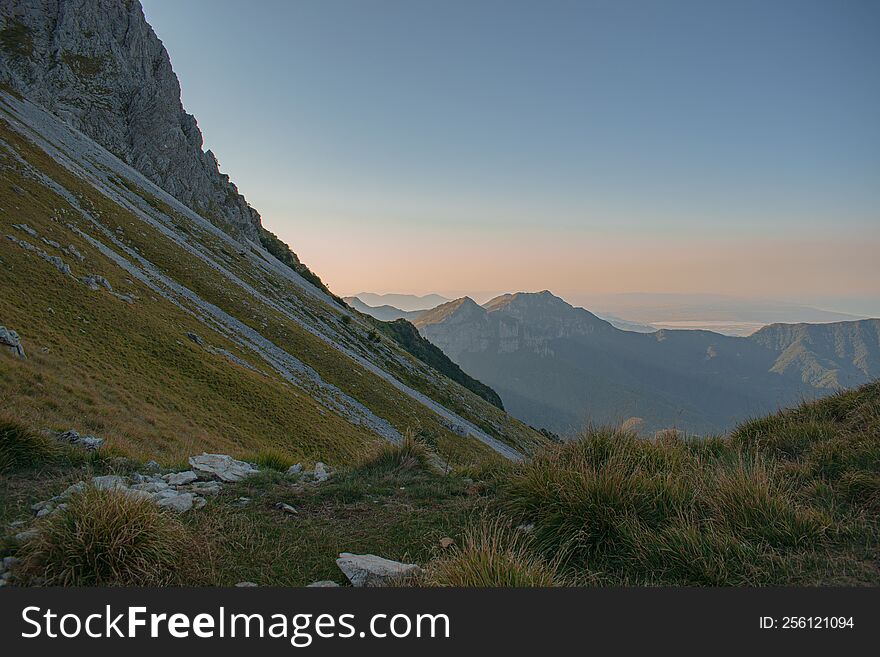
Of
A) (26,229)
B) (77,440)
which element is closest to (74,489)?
(77,440)

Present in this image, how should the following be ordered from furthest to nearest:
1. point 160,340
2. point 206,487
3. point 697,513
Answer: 1. point 160,340
2. point 206,487
3. point 697,513

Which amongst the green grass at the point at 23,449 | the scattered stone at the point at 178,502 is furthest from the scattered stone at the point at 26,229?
the scattered stone at the point at 178,502

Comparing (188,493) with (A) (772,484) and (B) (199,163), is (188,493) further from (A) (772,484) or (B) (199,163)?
(B) (199,163)

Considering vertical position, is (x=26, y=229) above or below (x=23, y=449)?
above

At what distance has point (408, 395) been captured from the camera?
61.0m

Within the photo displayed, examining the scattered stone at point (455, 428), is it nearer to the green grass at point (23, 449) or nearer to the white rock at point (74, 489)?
the green grass at point (23, 449)

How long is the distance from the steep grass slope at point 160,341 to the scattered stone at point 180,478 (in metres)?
3.49

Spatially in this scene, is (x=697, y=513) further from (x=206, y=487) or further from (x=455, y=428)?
(x=455, y=428)

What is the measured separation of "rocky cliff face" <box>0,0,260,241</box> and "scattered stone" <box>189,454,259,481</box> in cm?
10989

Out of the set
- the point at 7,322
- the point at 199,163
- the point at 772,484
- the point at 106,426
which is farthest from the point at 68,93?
the point at 772,484

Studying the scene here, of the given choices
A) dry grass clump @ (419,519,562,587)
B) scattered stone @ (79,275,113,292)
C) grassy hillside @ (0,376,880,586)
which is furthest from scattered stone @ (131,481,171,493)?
scattered stone @ (79,275,113,292)

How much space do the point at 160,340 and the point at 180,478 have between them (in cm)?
2620

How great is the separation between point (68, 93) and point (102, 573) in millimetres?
126565

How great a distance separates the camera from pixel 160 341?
99.5ft
